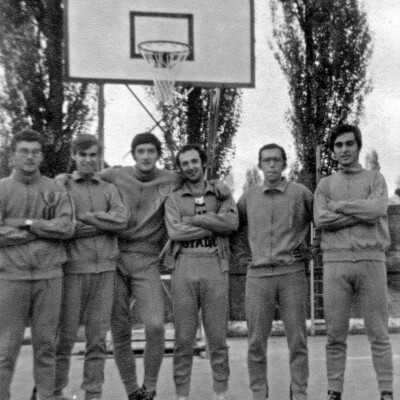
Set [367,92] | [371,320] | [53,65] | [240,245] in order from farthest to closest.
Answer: [367,92] < [53,65] < [240,245] < [371,320]

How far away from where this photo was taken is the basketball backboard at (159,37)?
30.4 ft

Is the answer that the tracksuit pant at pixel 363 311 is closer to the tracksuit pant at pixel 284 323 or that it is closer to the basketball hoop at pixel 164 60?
the tracksuit pant at pixel 284 323

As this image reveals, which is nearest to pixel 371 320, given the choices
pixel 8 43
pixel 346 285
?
pixel 346 285

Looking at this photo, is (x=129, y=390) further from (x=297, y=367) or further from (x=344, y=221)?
(x=344, y=221)

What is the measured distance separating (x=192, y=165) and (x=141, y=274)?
88cm

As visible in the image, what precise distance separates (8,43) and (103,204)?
32.4 ft

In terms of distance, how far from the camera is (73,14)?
9328 millimetres

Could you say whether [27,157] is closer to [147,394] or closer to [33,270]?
[33,270]

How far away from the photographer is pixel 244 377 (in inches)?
275

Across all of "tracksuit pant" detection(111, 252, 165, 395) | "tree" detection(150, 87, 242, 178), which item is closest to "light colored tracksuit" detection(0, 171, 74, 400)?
"tracksuit pant" detection(111, 252, 165, 395)

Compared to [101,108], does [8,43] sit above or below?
above

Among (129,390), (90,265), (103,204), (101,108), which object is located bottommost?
(129,390)

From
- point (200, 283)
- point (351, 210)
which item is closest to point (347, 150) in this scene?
point (351, 210)

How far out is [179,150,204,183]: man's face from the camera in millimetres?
5754
